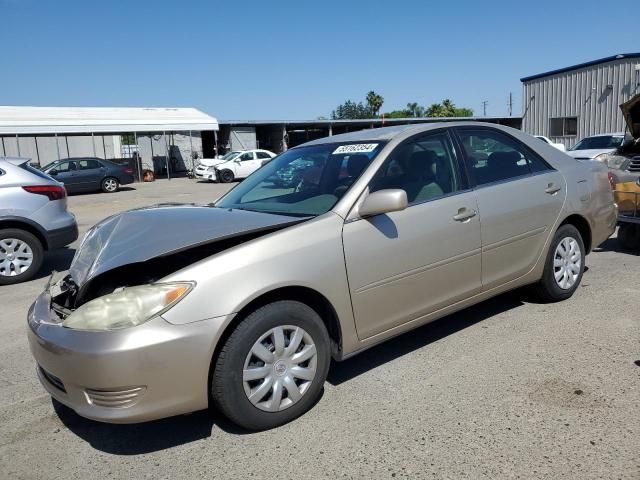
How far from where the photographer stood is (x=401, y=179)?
363 cm

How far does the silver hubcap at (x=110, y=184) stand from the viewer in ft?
77.1

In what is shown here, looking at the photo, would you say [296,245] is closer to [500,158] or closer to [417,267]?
[417,267]

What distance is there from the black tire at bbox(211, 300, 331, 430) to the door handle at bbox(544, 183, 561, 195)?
2.50m

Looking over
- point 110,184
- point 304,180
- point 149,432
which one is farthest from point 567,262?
point 110,184

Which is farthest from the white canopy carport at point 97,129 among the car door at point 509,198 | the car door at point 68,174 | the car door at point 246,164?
the car door at point 509,198

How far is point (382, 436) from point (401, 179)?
5.49ft

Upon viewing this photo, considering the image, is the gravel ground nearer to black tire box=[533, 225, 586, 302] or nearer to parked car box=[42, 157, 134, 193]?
black tire box=[533, 225, 586, 302]

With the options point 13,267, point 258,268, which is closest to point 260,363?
point 258,268

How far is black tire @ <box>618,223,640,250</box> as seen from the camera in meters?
6.84

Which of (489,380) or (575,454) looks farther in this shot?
(489,380)

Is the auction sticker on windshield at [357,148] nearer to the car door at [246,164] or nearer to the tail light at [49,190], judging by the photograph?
the tail light at [49,190]

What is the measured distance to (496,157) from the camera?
429cm

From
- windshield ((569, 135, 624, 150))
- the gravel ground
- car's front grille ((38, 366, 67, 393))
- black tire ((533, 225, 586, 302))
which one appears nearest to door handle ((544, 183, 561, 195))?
black tire ((533, 225, 586, 302))

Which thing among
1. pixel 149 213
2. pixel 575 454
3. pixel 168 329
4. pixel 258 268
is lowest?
pixel 575 454
